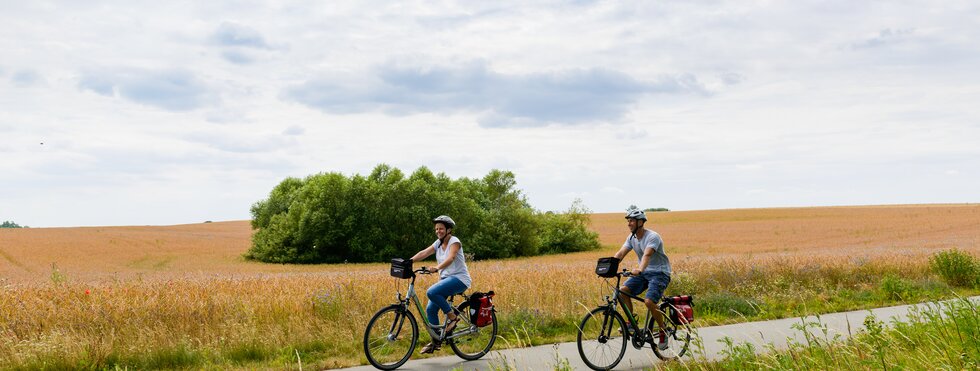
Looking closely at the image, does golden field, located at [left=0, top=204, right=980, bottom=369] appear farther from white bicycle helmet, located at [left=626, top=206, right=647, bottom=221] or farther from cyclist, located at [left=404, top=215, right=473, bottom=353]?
white bicycle helmet, located at [left=626, top=206, right=647, bottom=221]

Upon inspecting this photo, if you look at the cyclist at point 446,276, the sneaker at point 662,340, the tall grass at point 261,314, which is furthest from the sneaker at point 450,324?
the sneaker at point 662,340

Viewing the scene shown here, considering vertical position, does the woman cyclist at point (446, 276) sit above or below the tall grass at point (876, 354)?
above

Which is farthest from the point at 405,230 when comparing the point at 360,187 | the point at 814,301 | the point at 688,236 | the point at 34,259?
the point at 814,301

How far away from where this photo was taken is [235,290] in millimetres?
13727

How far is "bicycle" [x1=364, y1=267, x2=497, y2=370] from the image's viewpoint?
9.46m

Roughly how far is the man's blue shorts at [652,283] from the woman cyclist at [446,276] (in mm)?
2035

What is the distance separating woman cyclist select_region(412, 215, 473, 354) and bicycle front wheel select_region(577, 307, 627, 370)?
164cm

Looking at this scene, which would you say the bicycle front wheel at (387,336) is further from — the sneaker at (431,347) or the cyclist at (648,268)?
the cyclist at (648,268)

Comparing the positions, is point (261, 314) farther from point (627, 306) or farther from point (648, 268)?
point (648, 268)

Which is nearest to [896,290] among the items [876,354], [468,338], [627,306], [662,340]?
[662,340]

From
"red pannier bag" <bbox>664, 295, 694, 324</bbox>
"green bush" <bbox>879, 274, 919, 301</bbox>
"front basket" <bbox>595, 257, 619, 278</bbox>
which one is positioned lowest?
"green bush" <bbox>879, 274, 919, 301</bbox>

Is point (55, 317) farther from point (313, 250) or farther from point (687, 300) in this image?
point (313, 250)

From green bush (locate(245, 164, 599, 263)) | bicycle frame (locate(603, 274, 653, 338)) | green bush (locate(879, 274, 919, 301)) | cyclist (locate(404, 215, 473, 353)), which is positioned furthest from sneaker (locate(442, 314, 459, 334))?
green bush (locate(245, 164, 599, 263))

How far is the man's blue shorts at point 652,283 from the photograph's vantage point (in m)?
9.57
